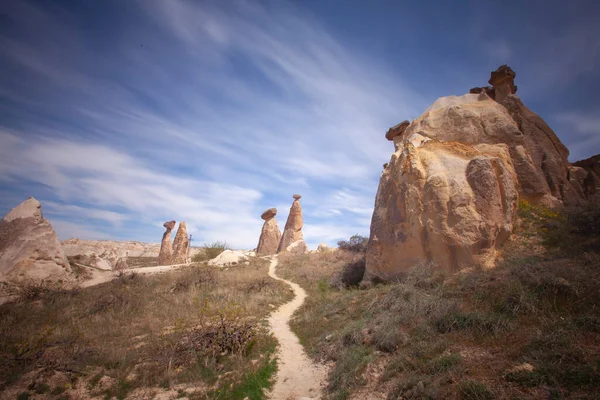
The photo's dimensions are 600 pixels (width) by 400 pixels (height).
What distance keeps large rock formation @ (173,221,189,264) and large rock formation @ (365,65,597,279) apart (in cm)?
2149

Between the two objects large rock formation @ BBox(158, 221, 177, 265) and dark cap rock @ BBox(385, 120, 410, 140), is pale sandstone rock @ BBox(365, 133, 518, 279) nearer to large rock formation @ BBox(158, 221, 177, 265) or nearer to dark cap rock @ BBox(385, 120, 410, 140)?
dark cap rock @ BBox(385, 120, 410, 140)

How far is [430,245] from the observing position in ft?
29.4

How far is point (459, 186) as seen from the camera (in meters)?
8.86

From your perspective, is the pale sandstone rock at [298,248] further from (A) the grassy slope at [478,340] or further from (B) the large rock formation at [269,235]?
(A) the grassy slope at [478,340]

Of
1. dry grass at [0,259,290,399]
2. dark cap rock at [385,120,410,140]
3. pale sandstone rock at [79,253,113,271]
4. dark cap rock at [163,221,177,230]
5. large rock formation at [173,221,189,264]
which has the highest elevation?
dark cap rock at [385,120,410,140]

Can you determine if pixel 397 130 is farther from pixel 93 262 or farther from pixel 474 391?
pixel 93 262

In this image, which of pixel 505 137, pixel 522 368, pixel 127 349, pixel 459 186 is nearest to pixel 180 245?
pixel 127 349

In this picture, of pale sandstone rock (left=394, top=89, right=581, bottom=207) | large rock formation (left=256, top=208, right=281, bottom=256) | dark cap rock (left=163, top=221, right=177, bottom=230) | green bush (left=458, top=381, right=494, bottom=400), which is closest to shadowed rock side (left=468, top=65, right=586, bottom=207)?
pale sandstone rock (left=394, top=89, right=581, bottom=207)

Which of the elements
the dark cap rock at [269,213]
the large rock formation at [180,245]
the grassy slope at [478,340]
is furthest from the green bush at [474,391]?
the dark cap rock at [269,213]

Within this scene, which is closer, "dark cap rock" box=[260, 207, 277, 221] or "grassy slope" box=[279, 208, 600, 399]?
"grassy slope" box=[279, 208, 600, 399]

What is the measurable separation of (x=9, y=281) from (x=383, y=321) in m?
12.7

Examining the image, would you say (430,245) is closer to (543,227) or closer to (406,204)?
(406,204)

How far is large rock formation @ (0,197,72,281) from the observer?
10.2m

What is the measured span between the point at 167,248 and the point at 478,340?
1153 inches
